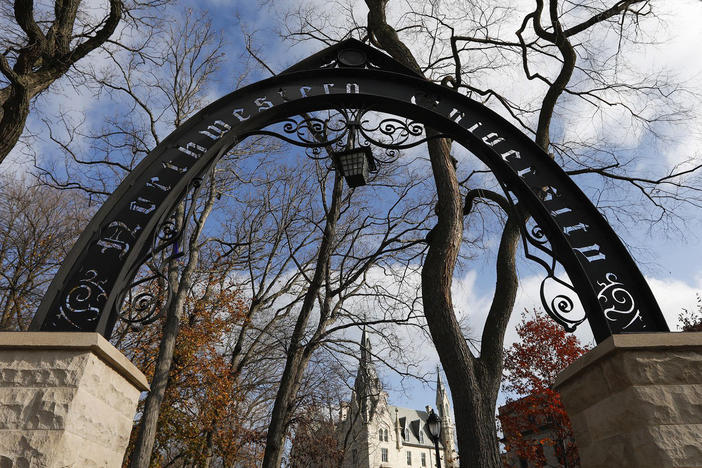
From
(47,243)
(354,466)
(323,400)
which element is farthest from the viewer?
(354,466)

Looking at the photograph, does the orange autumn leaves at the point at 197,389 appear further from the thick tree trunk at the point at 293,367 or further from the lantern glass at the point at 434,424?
the lantern glass at the point at 434,424

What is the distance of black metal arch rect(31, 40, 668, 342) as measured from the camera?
11.0 feet

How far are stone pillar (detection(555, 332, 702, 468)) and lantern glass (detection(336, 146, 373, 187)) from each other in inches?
105

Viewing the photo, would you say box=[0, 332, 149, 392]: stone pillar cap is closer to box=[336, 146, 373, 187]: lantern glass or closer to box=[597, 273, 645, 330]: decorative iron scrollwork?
box=[336, 146, 373, 187]: lantern glass

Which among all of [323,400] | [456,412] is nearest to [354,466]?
[323,400]

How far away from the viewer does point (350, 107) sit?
4.79 meters

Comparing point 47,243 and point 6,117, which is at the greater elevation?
point 47,243

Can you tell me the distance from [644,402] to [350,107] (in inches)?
141

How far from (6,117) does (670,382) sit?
6493 mm

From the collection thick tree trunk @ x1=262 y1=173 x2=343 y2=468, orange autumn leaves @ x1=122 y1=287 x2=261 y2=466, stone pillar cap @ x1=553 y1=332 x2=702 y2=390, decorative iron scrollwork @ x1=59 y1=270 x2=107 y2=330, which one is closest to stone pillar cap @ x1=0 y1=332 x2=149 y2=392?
decorative iron scrollwork @ x1=59 y1=270 x2=107 y2=330

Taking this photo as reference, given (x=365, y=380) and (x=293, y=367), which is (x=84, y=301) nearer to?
(x=293, y=367)

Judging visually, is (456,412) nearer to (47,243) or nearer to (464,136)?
(464,136)

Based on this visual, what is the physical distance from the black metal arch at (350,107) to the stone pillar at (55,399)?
0.98 feet

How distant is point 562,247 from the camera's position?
147 inches
